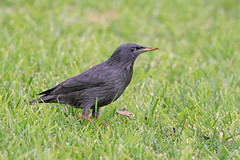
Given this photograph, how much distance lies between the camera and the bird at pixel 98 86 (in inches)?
188

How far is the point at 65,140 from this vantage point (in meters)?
4.07

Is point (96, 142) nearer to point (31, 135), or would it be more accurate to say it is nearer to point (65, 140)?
point (65, 140)

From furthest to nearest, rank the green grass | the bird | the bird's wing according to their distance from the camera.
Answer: the bird's wing < the bird < the green grass

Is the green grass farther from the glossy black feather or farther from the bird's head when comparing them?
the bird's head

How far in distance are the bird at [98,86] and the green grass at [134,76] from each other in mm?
172

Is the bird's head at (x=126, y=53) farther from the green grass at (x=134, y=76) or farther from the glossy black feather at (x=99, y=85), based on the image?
the green grass at (x=134, y=76)

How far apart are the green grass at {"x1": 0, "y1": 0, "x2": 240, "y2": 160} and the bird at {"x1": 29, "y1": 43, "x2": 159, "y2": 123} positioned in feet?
0.57

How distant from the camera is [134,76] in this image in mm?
6516

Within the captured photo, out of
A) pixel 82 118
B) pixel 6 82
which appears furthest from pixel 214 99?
pixel 6 82

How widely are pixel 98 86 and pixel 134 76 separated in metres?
1.78

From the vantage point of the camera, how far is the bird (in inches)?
188

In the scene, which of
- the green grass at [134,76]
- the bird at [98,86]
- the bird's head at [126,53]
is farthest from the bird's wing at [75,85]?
the bird's head at [126,53]

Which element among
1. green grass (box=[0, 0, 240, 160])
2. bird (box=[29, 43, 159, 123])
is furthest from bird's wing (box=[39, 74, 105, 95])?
green grass (box=[0, 0, 240, 160])

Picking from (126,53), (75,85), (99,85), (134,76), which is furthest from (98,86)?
(134,76)
